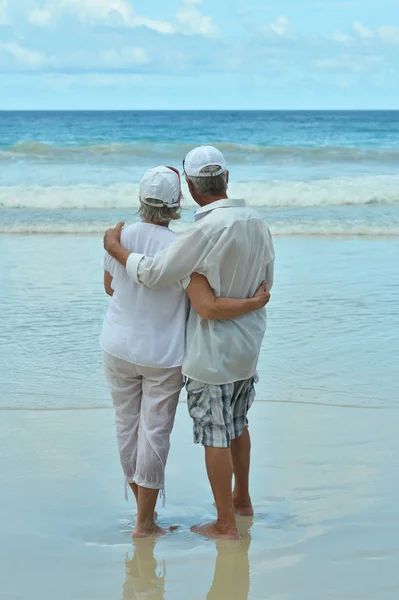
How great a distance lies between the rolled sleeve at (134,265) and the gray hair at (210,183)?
0.33 meters

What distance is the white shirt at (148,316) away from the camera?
330 cm

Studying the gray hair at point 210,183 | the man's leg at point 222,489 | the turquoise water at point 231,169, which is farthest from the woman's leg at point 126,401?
the turquoise water at point 231,169

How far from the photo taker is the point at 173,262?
125 inches

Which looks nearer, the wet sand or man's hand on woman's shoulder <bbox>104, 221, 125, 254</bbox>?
the wet sand

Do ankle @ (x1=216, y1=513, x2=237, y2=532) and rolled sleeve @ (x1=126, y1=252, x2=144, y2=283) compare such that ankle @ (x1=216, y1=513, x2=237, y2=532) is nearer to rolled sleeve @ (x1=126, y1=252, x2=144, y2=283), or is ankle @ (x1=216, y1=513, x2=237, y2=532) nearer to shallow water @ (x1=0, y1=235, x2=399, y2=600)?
shallow water @ (x1=0, y1=235, x2=399, y2=600)

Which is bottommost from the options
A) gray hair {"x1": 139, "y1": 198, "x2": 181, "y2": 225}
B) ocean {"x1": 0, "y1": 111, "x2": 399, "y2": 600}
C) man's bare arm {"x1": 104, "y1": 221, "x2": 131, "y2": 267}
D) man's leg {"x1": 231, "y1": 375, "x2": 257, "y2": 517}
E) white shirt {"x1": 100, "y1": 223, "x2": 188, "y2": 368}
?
ocean {"x1": 0, "y1": 111, "x2": 399, "y2": 600}

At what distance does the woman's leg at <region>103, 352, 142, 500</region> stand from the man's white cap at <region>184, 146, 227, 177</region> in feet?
2.39

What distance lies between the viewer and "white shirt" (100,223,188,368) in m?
3.30

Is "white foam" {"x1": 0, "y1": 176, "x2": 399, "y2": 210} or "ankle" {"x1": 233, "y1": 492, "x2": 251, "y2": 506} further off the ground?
"ankle" {"x1": 233, "y1": 492, "x2": 251, "y2": 506}

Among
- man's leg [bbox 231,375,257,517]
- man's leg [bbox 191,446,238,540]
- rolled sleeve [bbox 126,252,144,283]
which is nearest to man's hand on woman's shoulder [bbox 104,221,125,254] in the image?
rolled sleeve [bbox 126,252,144,283]

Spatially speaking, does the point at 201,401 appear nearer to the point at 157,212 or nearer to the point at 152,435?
the point at 152,435

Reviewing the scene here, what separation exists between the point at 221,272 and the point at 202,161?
1.30ft

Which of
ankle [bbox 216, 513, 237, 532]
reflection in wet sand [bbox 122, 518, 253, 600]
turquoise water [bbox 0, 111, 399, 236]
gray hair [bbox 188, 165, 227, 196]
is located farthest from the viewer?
turquoise water [bbox 0, 111, 399, 236]

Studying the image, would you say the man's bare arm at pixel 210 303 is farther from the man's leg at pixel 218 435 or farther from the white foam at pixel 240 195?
the white foam at pixel 240 195
